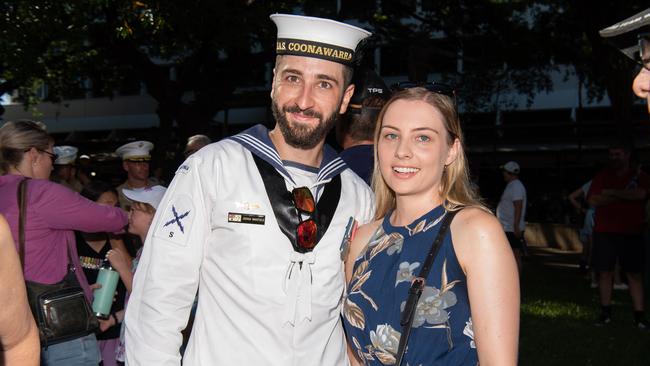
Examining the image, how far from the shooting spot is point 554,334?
938cm

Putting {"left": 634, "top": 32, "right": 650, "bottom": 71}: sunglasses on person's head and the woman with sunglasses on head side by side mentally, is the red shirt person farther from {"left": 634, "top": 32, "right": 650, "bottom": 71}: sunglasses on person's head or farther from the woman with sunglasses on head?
{"left": 634, "top": 32, "right": 650, "bottom": 71}: sunglasses on person's head

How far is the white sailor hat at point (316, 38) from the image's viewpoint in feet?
11.3

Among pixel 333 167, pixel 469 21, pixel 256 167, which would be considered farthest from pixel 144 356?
pixel 469 21

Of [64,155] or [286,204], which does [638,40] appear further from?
[64,155]

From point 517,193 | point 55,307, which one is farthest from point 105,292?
point 517,193

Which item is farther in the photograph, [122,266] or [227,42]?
[227,42]

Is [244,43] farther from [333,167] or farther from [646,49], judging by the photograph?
[646,49]

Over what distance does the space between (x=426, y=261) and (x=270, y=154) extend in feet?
2.60

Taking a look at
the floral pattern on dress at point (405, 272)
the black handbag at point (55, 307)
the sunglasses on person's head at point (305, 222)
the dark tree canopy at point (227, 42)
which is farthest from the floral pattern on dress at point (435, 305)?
the dark tree canopy at point (227, 42)

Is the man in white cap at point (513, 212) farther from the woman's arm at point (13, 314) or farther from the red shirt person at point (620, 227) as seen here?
the woman's arm at point (13, 314)

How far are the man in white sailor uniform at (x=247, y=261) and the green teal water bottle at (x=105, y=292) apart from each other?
2274 millimetres

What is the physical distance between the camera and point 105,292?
5.36m

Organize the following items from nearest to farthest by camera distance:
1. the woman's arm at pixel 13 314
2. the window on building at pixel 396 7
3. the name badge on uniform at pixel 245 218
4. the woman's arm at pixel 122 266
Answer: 1. the woman's arm at pixel 13 314
2. the name badge on uniform at pixel 245 218
3. the woman's arm at pixel 122 266
4. the window on building at pixel 396 7

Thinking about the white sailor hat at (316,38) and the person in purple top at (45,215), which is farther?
the person in purple top at (45,215)
